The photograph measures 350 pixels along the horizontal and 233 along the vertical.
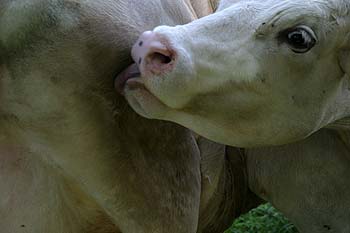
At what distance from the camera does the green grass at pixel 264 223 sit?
21.2 feet

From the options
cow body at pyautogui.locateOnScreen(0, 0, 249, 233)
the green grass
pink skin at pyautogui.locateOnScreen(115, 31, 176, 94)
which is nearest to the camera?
pink skin at pyautogui.locateOnScreen(115, 31, 176, 94)

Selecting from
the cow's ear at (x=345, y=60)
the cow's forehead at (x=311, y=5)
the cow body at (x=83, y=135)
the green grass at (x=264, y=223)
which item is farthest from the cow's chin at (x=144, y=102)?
the green grass at (x=264, y=223)

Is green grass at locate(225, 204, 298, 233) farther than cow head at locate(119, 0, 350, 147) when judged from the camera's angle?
Yes

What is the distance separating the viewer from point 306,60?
154 inches

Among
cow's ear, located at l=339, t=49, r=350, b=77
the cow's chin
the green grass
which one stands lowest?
the green grass

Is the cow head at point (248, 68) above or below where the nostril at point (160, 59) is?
below

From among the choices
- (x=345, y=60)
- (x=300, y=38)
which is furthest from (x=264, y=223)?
(x=300, y=38)

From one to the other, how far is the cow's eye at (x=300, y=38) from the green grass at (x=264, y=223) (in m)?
2.70

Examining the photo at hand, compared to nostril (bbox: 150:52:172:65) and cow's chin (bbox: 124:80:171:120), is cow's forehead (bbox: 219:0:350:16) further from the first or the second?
cow's chin (bbox: 124:80:171:120)

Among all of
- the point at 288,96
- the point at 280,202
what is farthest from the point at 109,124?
the point at 280,202

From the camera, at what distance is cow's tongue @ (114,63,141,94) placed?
4.02 m

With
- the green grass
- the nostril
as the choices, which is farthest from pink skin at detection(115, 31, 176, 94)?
the green grass

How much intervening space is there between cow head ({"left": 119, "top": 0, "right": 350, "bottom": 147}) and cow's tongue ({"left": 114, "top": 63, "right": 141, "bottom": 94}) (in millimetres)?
41

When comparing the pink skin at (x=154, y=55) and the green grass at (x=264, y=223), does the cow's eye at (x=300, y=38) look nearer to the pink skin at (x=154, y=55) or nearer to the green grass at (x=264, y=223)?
the pink skin at (x=154, y=55)
